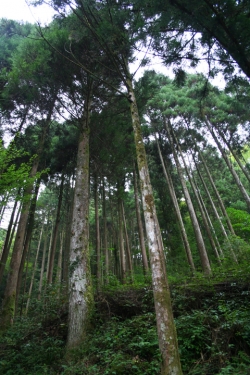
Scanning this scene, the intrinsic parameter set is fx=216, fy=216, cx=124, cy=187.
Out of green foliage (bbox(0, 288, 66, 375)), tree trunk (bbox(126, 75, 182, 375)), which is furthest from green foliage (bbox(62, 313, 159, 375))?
green foliage (bbox(0, 288, 66, 375))

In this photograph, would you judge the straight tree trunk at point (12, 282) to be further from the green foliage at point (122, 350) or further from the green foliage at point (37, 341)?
the green foliage at point (122, 350)

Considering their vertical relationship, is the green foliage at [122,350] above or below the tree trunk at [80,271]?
below

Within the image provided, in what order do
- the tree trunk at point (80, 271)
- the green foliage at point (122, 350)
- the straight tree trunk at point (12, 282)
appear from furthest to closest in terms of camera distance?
1. the straight tree trunk at point (12, 282)
2. the tree trunk at point (80, 271)
3. the green foliage at point (122, 350)

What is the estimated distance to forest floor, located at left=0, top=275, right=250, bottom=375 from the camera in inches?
131

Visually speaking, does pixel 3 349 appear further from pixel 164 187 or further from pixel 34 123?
pixel 164 187

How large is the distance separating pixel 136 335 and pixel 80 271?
76.8 inches

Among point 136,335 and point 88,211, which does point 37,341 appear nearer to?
point 136,335

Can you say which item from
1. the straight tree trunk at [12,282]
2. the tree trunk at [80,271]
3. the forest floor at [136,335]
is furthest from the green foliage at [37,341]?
the straight tree trunk at [12,282]

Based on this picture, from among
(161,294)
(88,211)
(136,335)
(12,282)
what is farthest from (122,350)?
(12,282)

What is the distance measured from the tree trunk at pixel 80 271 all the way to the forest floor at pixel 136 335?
0.96 ft

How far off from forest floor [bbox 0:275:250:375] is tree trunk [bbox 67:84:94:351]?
0.29 meters

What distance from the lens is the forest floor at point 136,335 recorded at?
333 centimetres

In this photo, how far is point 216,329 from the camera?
3.85 meters

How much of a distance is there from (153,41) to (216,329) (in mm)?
7154
